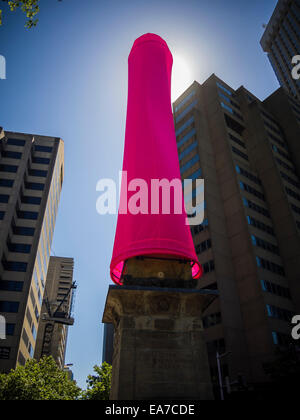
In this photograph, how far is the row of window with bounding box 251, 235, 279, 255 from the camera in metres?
50.3

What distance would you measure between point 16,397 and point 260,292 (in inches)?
1337

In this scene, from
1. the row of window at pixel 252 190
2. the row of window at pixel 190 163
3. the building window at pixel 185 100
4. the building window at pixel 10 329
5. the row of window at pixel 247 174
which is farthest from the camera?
the building window at pixel 185 100

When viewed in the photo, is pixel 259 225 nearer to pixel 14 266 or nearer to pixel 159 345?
pixel 14 266

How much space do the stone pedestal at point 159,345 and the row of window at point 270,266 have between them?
1524 inches

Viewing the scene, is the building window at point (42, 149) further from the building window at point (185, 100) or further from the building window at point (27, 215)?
the building window at point (185, 100)

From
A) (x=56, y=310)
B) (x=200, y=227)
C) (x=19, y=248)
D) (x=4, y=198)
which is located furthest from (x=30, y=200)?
(x=56, y=310)

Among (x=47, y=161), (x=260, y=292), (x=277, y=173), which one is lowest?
(x=260, y=292)

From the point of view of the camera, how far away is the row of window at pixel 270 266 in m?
48.2

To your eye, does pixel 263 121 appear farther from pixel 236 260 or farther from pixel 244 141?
pixel 236 260

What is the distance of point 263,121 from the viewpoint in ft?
227

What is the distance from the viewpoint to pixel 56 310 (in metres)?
82.6

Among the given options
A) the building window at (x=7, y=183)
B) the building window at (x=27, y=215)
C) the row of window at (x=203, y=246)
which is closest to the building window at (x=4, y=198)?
the building window at (x=7, y=183)

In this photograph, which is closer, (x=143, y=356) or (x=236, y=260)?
(x=143, y=356)
